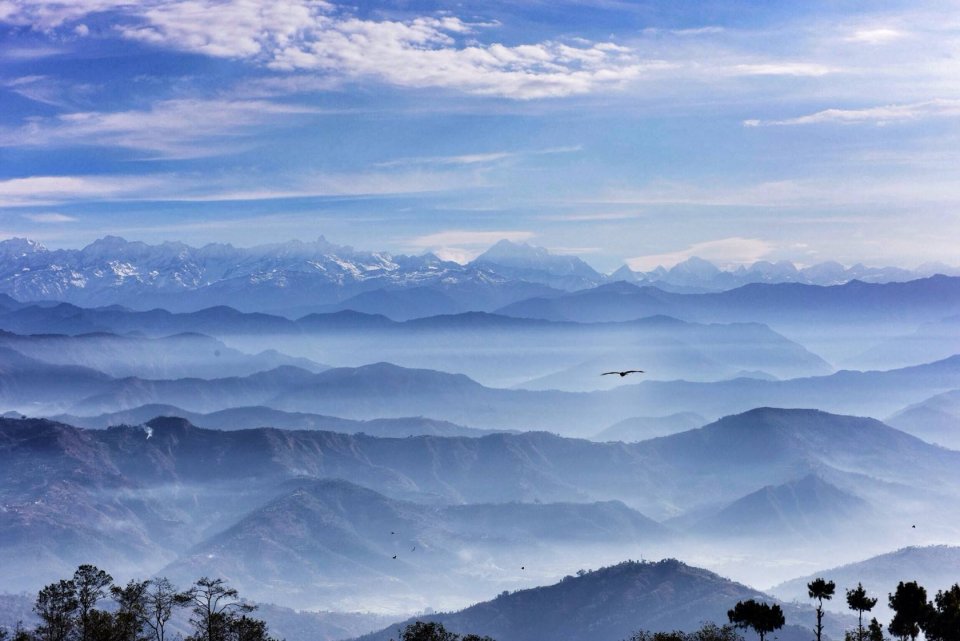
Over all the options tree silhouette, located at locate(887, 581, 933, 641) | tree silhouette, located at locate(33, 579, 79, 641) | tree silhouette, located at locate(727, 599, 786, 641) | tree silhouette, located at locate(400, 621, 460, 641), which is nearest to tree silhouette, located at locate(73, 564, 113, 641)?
tree silhouette, located at locate(33, 579, 79, 641)

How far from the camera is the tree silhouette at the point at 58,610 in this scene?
367 feet

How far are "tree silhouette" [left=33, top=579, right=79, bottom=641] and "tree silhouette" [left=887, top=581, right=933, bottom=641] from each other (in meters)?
82.1

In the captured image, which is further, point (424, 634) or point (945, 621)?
point (424, 634)

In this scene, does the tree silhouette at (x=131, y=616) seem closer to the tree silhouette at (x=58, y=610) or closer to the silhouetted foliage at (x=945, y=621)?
the tree silhouette at (x=58, y=610)

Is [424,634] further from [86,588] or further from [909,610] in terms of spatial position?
[909,610]

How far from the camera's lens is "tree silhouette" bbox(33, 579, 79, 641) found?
112 metres

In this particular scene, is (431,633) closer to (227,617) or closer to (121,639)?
(227,617)

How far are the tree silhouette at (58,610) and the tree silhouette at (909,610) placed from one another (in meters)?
82.1

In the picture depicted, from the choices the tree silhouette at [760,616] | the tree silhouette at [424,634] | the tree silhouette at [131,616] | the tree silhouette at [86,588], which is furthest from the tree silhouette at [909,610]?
the tree silhouette at [86,588]

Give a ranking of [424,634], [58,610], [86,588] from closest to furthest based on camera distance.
→ [86,588] → [58,610] → [424,634]

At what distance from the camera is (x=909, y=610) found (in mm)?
108250

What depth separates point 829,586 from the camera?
108 metres

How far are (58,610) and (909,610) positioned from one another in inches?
3376

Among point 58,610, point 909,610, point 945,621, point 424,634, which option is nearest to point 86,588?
point 58,610
